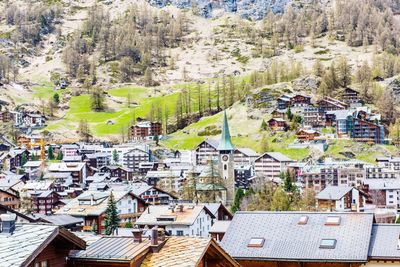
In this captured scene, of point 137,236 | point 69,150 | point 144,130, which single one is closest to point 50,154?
point 69,150

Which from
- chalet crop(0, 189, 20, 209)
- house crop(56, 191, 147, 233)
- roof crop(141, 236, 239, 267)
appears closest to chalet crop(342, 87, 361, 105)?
house crop(56, 191, 147, 233)

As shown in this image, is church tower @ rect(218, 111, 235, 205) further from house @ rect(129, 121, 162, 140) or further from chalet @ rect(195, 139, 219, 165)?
house @ rect(129, 121, 162, 140)

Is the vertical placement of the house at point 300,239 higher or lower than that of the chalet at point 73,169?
higher

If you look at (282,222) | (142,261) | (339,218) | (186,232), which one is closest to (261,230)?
(282,222)

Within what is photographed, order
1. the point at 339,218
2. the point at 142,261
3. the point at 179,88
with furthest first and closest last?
the point at 179,88
the point at 339,218
the point at 142,261

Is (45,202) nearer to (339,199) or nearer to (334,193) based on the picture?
(334,193)

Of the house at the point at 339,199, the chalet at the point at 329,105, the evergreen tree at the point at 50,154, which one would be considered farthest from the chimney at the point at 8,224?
the chalet at the point at 329,105

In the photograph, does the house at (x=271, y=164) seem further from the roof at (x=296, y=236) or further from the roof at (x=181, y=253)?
the roof at (x=181, y=253)

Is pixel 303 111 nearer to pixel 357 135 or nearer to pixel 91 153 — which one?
pixel 357 135
